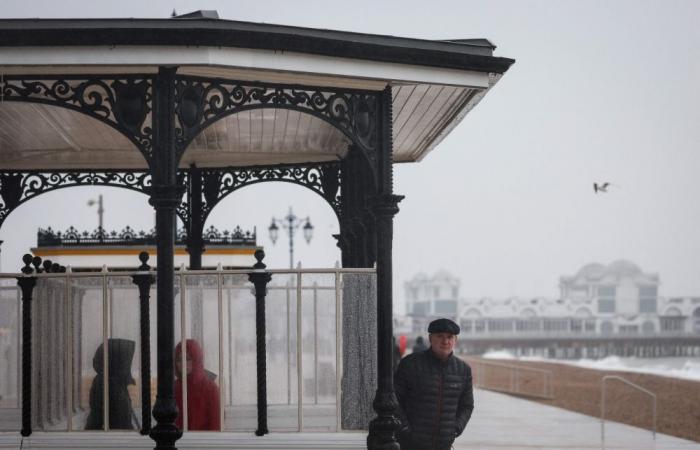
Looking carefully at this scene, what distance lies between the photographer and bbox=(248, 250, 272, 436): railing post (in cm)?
878

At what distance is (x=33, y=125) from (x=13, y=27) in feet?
9.64

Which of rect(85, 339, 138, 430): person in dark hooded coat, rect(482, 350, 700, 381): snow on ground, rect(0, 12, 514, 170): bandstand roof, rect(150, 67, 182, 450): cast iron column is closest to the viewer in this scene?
rect(0, 12, 514, 170): bandstand roof

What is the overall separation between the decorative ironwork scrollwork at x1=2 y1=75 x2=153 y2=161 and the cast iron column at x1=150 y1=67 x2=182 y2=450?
0.10m

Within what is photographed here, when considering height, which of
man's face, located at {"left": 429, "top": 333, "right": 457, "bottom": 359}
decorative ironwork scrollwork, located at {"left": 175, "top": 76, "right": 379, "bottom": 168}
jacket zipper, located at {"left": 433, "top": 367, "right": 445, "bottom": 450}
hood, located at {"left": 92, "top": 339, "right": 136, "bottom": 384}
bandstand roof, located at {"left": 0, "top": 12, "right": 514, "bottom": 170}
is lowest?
jacket zipper, located at {"left": 433, "top": 367, "right": 445, "bottom": 450}

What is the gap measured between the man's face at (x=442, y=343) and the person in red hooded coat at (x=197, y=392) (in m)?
1.72

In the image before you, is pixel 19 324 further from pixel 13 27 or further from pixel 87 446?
pixel 13 27

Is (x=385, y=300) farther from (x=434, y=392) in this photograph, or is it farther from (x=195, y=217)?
(x=195, y=217)

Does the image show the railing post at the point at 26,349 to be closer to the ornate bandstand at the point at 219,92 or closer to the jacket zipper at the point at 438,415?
the ornate bandstand at the point at 219,92

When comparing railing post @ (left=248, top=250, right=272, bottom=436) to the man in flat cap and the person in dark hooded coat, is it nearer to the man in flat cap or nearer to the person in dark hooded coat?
the person in dark hooded coat

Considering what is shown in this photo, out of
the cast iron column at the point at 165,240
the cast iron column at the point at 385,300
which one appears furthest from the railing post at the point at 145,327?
the cast iron column at the point at 385,300

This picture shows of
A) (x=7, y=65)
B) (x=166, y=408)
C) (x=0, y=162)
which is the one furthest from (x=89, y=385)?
(x=0, y=162)

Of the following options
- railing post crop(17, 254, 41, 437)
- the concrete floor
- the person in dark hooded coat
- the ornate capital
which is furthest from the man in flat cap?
railing post crop(17, 254, 41, 437)

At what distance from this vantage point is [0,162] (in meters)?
11.9

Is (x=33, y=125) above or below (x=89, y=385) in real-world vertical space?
above
